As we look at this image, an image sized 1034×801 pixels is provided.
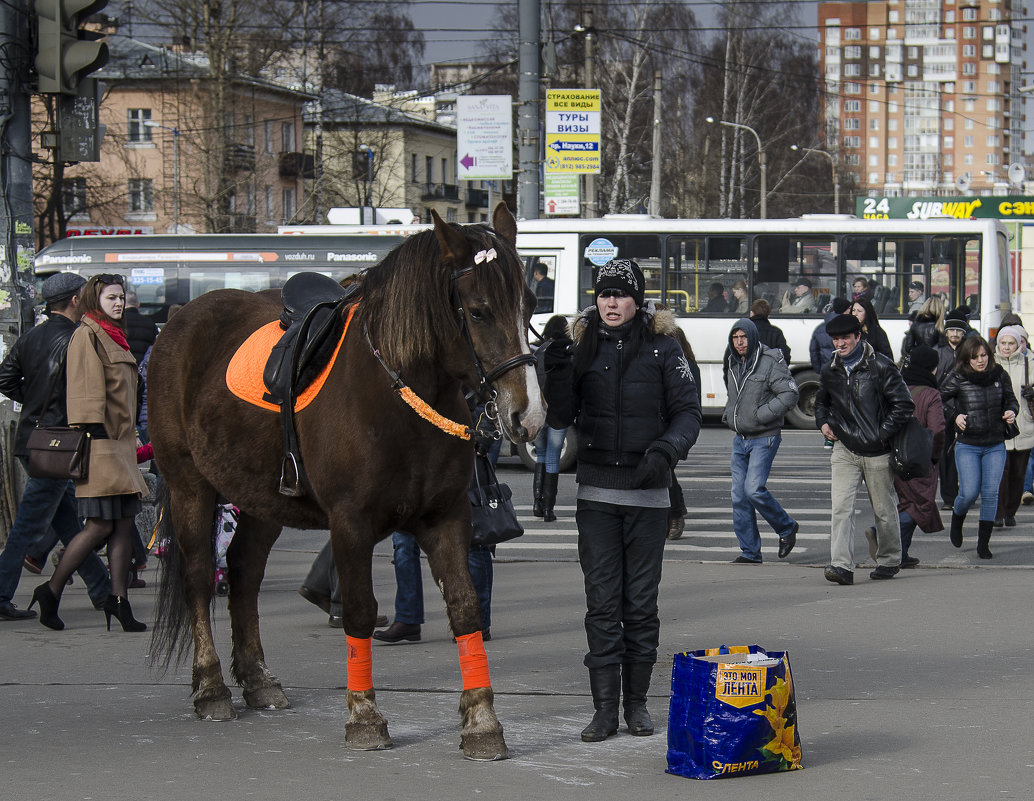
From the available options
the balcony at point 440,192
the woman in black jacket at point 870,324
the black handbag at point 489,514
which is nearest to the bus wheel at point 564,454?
the woman in black jacket at point 870,324

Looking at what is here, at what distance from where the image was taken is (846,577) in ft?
31.8

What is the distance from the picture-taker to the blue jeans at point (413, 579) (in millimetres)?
7875

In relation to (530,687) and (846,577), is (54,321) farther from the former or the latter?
(846,577)

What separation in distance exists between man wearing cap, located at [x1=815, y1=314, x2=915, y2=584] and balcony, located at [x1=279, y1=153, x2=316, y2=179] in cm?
5299

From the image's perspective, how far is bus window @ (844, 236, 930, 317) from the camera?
23.7 meters

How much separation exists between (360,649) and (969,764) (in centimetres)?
230

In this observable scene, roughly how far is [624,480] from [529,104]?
17171mm

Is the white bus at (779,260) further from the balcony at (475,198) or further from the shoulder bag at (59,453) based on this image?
the balcony at (475,198)

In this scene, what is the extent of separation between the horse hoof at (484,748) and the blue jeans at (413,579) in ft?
7.95

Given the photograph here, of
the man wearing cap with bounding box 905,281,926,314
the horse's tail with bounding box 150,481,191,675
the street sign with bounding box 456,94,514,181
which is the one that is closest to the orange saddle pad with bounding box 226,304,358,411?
the horse's tail with bounding box 150,481,191,675

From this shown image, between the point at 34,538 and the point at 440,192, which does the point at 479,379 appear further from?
the point at 440,192

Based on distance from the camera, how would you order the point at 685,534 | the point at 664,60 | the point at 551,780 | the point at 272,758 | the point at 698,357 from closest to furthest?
the point at 551,780
the point at 272,758
the point at 685,534
the point at 698,357
the point at 664,60

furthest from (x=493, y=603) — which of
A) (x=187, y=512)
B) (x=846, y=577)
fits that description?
(x=187, y=512)

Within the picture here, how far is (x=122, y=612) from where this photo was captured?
8203 millimetres
